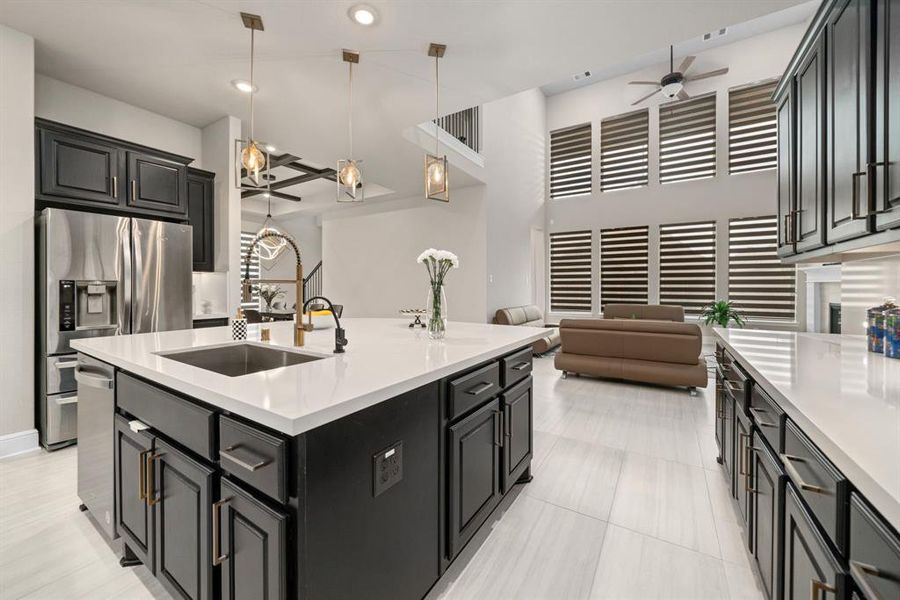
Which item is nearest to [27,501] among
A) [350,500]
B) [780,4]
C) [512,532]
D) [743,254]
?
[350,500]

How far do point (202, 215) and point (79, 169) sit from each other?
1.03 m

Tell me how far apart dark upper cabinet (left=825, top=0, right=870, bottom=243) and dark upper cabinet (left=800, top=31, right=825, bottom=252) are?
0.08 meters

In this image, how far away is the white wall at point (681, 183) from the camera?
21.5 ft

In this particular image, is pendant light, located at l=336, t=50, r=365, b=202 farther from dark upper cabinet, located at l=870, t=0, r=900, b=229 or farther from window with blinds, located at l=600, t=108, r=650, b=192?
window with blinds, located at l=600, t=108, r=650, b=192

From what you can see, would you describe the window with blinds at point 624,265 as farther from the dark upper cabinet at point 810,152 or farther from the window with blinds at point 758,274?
the dark upper cabinet at point 810,152

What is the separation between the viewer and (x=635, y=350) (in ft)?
14.2

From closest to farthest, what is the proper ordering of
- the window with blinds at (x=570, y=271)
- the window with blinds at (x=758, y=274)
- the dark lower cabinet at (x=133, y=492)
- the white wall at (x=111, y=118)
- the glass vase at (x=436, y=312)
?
the dark lower cabinet at (x=133, y=492), the glass vase at (x=436, y=312), the white wall at (x=111, y=118), the window with blinds at (x=758, y=274), the window with blinds at (x=570, y=271)

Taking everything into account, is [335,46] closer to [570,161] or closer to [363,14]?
[363,14]

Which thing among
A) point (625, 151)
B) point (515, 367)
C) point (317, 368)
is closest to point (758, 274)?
point (625, 151)

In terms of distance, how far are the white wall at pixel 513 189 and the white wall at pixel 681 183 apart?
73 centimetres

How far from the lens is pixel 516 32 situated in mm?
2527

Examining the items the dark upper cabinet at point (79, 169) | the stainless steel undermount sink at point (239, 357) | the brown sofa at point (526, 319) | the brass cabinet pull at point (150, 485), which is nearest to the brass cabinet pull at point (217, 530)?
the brass cabinet pull at point (150, 485)

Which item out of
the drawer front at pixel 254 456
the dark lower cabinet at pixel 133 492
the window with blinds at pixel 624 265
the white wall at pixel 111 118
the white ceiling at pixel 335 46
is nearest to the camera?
the drawer front at pixel 254 456

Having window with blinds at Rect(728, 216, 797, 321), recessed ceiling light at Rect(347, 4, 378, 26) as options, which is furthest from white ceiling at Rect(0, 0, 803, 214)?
window with blinds at Rect(728, 216, 797, 321)
